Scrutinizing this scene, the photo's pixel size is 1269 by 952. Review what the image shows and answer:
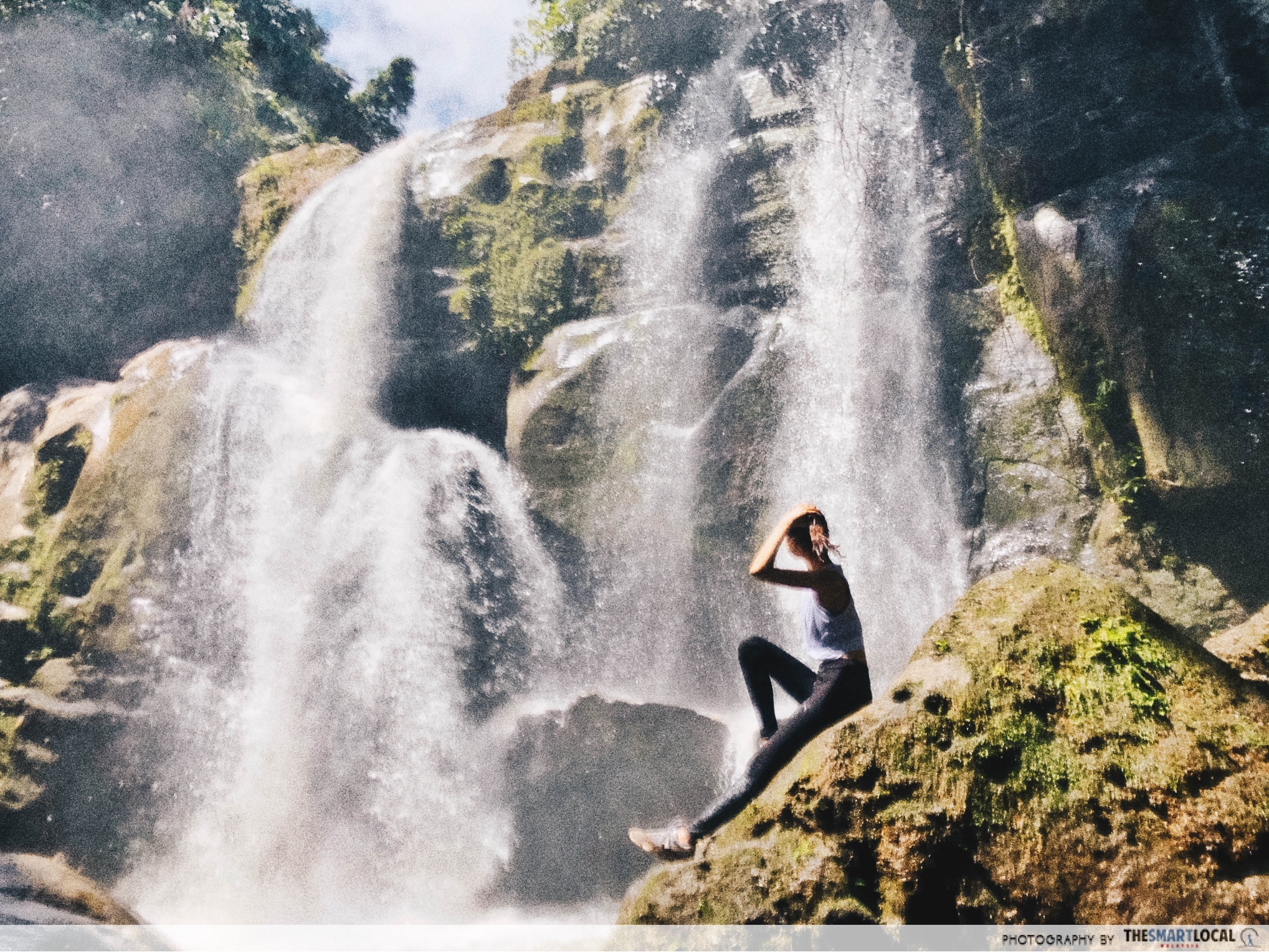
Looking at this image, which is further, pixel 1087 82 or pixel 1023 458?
pixel 1023 458

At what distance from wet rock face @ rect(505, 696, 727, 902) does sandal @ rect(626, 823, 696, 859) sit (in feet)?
18.6

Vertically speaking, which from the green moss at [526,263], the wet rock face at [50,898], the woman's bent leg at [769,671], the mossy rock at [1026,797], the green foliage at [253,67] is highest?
the green foliage at [253,67]

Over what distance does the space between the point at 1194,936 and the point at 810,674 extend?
1572 millimetres

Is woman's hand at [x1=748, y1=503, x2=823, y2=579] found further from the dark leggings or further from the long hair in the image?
the dark leggings

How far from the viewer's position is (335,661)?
30.0 feet

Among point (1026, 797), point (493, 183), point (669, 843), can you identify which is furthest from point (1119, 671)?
point (493, 183)

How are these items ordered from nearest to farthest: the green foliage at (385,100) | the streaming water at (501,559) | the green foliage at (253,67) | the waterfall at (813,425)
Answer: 1. the streaming water at (501,559)
2. the waterfall at (813,425)
3. the green foliage at (253,67)
4. the green foliage at (385,100)

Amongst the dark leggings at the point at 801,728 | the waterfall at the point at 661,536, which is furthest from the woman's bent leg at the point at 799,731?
the waterfall at the point at 661,536

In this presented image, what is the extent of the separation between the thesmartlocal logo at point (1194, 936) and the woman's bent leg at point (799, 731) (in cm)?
111

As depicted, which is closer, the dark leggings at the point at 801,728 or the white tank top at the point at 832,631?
the dark leggings at the point at 801,728

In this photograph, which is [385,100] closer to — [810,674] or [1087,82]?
[1087,82]

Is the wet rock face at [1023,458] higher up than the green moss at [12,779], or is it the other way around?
the wet rock face at [1023,458]

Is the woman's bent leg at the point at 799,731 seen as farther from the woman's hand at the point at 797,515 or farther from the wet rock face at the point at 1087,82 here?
the wet rock face at the point at 1087,82

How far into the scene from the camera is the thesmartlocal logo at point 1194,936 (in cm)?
192
